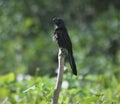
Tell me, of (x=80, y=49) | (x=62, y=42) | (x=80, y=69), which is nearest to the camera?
(x=62, y=42)

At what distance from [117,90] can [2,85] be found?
1.08 metres

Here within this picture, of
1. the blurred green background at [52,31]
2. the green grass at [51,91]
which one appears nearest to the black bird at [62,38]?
the green grass at [51,91]

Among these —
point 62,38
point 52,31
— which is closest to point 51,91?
point 62,38

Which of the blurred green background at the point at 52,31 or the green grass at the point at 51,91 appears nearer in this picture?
the green grass at the point at 51,91

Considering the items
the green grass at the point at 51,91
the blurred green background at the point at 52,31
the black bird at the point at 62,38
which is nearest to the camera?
the black bird at the point at 62,38

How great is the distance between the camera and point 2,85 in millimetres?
5633

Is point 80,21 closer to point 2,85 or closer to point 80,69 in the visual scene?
point 80,69

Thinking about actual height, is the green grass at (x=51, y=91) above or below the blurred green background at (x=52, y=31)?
below

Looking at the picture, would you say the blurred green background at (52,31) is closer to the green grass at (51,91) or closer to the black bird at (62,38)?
the green grass at (51,91)

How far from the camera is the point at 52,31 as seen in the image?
34.7ft

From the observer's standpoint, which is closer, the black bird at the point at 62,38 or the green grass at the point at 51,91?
the black bird at the point at 62,38

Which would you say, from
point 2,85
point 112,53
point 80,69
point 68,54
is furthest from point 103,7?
point 68,54

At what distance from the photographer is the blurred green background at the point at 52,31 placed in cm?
976

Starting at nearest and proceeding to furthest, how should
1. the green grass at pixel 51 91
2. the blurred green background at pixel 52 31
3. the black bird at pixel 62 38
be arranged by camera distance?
the black bird at pixel 62 38, the green grass at pixel 51 91, the blurred green background at pixel 52 31
